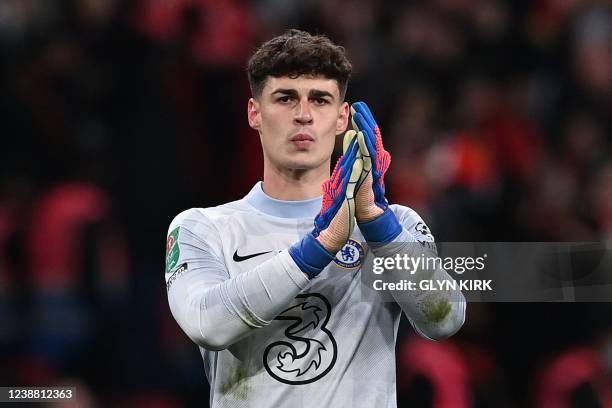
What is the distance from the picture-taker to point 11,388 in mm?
4965

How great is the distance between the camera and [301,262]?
324 cm

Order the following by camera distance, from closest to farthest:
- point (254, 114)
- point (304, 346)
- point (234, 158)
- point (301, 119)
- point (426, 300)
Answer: point (426, 300), point (304, 346), point (301, 119), point (254, 114), point (234, 158)

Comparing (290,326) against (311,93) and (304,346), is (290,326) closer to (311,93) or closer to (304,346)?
(304,346)

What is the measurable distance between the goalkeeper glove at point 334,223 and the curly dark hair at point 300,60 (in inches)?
18.0

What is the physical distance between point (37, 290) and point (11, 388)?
1429 millimetres


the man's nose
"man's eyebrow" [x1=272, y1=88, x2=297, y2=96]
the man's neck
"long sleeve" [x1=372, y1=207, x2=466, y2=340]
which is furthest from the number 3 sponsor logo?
"man's eyebrow" [x1=272, y1=88, x2=297, y2=96]

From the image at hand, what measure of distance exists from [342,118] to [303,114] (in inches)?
9.1

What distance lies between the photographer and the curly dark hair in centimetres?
365

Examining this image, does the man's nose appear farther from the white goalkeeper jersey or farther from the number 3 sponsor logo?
the number 3 sponsor logo

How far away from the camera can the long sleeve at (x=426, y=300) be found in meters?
3.35

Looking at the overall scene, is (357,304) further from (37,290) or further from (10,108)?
(10,108)

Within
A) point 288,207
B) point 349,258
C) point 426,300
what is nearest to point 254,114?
point 288,207

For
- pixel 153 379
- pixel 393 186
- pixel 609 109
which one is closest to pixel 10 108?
pixel 153 379

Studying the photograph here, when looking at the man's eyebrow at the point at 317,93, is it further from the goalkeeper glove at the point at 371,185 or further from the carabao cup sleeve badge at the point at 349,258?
the carabao cup sleeve badge at the point at 349,258
